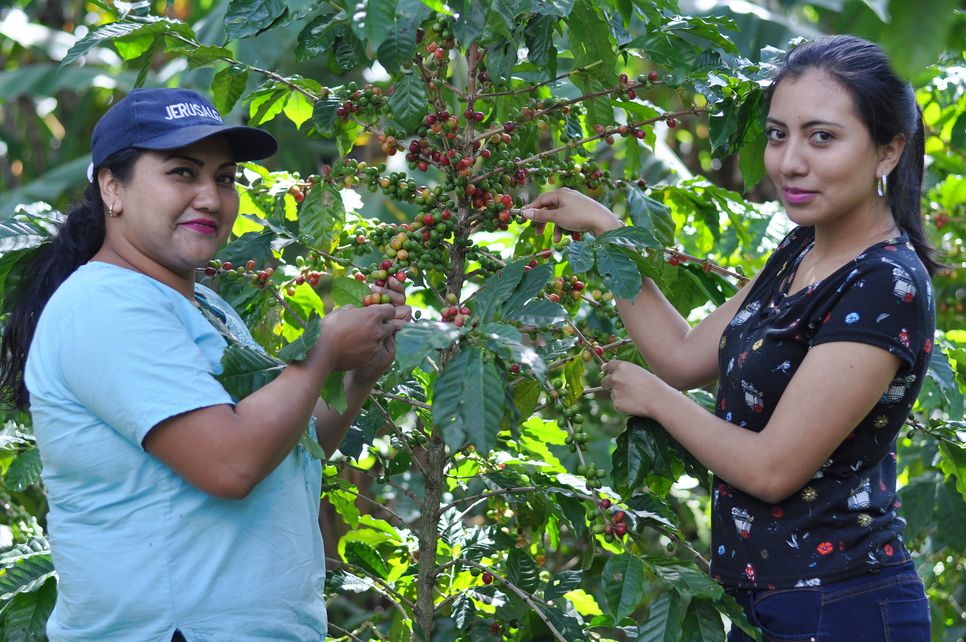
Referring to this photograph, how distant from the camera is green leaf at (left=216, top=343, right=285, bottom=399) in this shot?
4.65ft

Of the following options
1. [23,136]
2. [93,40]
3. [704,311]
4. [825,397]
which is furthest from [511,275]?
[23,136]

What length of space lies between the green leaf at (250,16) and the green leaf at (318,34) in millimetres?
153

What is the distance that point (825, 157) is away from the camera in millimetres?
1529

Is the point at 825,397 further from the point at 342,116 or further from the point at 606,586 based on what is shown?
the point at 342,116

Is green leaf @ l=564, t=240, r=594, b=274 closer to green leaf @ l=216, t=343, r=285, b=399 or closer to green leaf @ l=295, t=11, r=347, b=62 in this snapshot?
green leaf @ l=216, t=343, r=285, b=399

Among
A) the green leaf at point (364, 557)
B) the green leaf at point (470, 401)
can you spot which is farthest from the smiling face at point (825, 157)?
the green leaf at point (364, 557)

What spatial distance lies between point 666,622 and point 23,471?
4.72ft

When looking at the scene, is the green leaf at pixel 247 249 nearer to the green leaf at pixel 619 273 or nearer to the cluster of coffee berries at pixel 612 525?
the green leaf at pixel 619 273

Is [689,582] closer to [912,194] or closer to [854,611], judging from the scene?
[854,611]

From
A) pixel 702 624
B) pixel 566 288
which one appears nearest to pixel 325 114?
pixel 566 288

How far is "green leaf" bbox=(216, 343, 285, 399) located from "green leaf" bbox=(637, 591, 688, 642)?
0.69 metres

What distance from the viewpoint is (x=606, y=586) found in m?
1.62

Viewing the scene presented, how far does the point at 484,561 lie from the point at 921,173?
1184 millimetres

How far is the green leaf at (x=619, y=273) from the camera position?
164 cm
